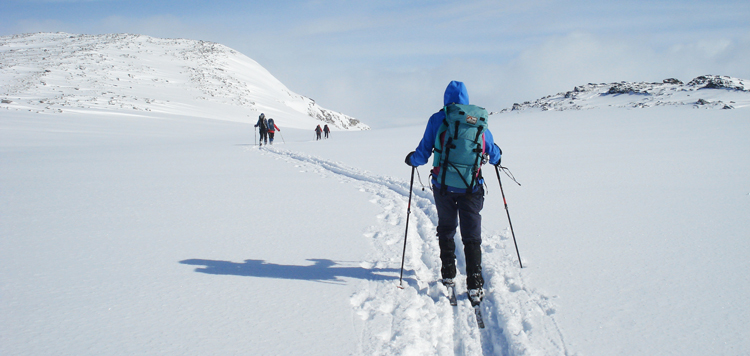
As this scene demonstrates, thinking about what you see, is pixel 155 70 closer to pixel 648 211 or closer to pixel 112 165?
pixel 112 165

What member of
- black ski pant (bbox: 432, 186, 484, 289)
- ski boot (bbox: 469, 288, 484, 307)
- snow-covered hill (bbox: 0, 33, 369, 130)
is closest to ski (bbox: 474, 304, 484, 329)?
ski boot (bbox: 469, 288, 484, 307)

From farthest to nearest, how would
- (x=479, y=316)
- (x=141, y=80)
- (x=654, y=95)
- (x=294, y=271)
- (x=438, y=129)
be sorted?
(x=141, y=80) → (x=654, y=95) → (x=294, y=271) → (x=438, y=129) → (x=479, y=316)

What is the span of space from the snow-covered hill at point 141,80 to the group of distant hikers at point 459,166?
1650 inches

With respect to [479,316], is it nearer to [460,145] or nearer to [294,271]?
[460,145]

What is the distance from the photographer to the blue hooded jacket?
344 centimetres

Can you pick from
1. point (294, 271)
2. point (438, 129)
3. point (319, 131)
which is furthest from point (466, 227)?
point (319, 131)

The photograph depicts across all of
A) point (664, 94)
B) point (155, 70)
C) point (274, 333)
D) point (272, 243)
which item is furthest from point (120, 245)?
point (155, 70)

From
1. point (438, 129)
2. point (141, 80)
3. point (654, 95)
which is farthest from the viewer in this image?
point (141, 80)

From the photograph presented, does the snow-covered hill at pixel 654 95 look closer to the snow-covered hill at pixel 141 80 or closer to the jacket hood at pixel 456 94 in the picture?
the jacket hood at pixel 456 94

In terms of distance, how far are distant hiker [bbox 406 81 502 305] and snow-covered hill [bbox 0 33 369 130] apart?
41.9 m

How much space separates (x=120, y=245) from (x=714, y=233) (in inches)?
274

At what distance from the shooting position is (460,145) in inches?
132

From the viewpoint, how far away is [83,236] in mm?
5137

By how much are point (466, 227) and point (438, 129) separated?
2.94 feet
